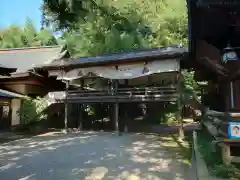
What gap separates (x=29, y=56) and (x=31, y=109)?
6.24m

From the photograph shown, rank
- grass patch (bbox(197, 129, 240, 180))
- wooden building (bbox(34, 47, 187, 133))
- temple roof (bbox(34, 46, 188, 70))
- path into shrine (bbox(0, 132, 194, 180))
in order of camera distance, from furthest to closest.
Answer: wooden building (bbox(34, 47, 187, 133)) → temple roof (bbox(34, 46, 188, 70)) → path into shrine (bbox(0, 132, 194, 180)) → grass patch (bbox(197, 129, 240, 180))

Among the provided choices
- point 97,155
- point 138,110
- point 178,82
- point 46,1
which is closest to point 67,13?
point 46,1

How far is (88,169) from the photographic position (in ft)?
18.4

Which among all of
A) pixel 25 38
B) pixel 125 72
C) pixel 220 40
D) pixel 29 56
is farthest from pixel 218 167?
pixel 25 38

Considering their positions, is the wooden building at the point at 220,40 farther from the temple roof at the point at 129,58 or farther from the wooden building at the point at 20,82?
the wooden building at the point at 20,82

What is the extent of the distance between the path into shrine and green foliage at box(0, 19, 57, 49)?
2428 centimetres

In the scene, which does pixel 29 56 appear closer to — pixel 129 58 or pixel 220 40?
pixel 129 58

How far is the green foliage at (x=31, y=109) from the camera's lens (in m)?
14.5

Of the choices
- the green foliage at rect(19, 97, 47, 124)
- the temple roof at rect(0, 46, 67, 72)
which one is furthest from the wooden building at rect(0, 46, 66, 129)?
the green foliage at rect(19, 97, 47, 124)

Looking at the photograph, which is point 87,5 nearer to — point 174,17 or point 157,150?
point 157,150

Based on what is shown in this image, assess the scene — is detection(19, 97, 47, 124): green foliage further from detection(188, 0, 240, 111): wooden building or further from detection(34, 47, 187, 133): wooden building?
detection(188, 0, 240, 111): wooden building

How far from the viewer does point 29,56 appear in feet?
62.8

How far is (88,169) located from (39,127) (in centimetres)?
984

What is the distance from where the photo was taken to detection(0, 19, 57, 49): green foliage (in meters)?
30.7
